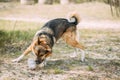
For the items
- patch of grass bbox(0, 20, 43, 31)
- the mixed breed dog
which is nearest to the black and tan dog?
the mixed breed dog

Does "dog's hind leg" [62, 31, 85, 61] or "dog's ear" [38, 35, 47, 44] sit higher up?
"dog's ear" [38, 35, 47, 44]

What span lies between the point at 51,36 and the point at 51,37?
1cm

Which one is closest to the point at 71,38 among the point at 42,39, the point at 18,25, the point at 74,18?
the point at 74,18

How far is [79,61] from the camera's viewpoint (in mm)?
3270

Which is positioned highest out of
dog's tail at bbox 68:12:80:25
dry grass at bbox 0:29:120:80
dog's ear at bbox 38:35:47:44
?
dog's tail at bbox 68:12:80:25

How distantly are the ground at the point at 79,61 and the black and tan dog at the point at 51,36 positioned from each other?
0.11 m

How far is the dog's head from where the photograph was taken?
2.86 meters

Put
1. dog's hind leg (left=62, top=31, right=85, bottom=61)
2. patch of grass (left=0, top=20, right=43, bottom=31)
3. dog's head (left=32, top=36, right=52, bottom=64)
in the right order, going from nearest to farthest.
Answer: dog's head (left=32, top=36, right=52, bottom=64) < dog's hind leg (left=62, top=31, right=85, bottom=61) < patch of grass (left=0, top=20, right=43, bottom=31)

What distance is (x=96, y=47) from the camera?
354 cm

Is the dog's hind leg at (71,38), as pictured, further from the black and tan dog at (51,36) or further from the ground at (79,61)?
the ground at (79,61)

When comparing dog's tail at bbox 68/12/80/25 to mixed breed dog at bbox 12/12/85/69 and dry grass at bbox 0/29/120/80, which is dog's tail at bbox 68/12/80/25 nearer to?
mixed breed dog at bbox 12/12/85/69

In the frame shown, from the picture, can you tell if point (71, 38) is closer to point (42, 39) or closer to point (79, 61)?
point (79, 61)

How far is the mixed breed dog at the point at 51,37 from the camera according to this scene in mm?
2873

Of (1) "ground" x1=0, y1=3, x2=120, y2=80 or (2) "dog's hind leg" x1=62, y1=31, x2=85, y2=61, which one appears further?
(2) "dog's hind leg" x1=62, y1=31, x2=85, y2=61
